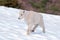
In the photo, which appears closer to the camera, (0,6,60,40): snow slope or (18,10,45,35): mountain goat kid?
(18,10,45,35): mountain goat kid

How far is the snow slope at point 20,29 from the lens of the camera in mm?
4797

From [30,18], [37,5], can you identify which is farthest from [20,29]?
[37,5]

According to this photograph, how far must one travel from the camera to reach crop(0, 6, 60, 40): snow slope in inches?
189

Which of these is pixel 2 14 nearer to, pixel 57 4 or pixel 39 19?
pixel 39 19

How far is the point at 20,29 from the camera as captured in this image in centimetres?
527

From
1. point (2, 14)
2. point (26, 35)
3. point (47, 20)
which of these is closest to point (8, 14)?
point (2, 14)

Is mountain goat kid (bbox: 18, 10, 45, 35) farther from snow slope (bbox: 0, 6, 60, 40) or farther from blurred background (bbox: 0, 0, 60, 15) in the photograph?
blurred background (bbox: 0, 0, 60, 15)

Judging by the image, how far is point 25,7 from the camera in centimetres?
932

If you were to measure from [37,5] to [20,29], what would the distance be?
179 inches

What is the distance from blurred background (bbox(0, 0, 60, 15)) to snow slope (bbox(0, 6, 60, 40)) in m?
2.13

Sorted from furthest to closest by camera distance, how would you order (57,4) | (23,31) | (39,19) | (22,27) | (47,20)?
1. (57,4)
2. (47,20)
3. (22,27)
4. (23,31)
5. (39,19)

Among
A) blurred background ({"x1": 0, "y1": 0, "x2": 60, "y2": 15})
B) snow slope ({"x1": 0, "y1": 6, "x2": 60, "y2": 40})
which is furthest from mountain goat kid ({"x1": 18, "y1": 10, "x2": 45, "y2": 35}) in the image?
blurred background ({"x1": 0, "y1": 0, "x2": 60, "y2": 15})

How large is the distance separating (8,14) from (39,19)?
7.07 ft

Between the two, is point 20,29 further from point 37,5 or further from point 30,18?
point 37,5
